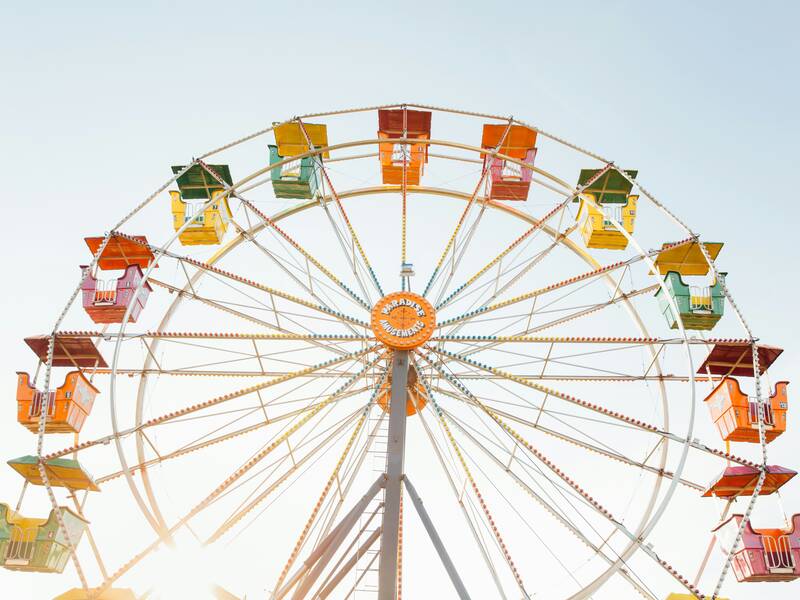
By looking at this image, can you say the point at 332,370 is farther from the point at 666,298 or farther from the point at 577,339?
the point at 666,298

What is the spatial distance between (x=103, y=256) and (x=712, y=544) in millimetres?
10390

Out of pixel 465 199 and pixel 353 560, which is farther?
pixel 465 199

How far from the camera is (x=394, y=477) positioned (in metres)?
11.5

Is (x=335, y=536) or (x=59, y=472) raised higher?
(x=59, y=472)

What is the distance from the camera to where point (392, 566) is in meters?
10.7

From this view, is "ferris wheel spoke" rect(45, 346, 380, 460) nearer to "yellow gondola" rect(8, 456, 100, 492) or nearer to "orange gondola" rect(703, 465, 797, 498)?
"yellow gondola" rect(8, 456, 100, 492)

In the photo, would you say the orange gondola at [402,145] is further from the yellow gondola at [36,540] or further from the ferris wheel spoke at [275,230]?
the yellow gondola at [36,540]

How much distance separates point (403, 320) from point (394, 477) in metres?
2.48

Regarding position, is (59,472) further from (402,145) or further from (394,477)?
(402,145)

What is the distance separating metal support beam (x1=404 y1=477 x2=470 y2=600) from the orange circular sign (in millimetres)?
2065

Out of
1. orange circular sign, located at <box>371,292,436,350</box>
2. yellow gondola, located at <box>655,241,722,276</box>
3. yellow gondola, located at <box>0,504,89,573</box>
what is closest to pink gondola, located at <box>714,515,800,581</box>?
yellow gondola, located at <box>655,241,722,276</box>

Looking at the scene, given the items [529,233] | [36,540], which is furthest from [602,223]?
[36,540]

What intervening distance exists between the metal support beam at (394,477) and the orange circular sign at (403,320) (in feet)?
0.65

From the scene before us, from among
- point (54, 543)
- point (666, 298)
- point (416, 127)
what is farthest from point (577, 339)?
point (54, 543)
